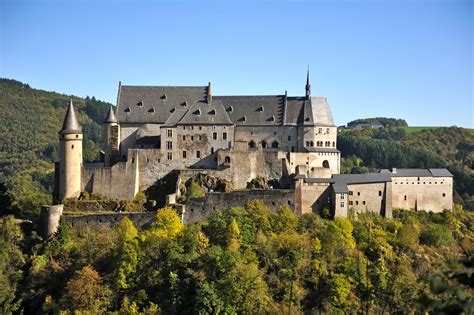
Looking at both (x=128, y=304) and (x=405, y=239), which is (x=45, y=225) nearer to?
(x=128, y=304)

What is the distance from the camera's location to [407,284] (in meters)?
43.5

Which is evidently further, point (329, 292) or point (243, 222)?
point (243, 222)

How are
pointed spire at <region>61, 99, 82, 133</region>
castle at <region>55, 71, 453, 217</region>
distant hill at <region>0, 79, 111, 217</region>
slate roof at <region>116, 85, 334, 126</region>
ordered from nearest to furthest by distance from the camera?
1. pointed spire at <region>61, 99, 82, 133</region>
2. castle at <region>55, 71, 453, 217</region>
3. slate roof at <region>116, 85, 334, 126</region>
4. distant hill at <region>0, 79, 111, 217</region>

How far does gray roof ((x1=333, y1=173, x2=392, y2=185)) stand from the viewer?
51.3 m

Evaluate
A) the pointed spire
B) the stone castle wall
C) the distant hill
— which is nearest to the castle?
the pointed spire

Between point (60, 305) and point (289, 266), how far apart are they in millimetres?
15520

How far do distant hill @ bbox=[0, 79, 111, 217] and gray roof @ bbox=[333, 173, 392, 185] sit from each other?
42647 millimetres

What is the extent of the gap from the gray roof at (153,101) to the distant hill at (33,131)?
29.5 metres

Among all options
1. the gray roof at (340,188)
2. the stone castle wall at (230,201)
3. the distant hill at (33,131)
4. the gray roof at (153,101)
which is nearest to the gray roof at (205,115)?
the gray roof at (153,101)

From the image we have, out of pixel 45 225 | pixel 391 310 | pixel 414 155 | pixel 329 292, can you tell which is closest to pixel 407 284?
pixel 391 310

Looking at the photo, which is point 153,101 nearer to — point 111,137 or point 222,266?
point 111,137

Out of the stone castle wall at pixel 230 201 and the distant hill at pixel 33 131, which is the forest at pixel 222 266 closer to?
the stone castle wall at pixel 230 201

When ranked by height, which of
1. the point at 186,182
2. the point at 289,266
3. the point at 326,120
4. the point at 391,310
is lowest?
the point at 391,310

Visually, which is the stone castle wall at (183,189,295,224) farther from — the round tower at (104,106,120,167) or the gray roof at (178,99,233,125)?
the round tower at (104,106,120,167)
